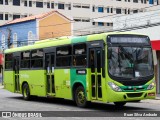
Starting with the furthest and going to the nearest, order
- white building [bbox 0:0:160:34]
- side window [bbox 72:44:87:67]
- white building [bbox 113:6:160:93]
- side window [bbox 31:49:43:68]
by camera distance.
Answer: white building [bbox 0:0:160:34] → white building [bbox 113:6:160:93] → side window [bbox 31:49:43:68] → side window [bbox 72:44:87:67]

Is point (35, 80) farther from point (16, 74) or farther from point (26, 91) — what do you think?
point (16, 74)

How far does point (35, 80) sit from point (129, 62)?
23.9 ft

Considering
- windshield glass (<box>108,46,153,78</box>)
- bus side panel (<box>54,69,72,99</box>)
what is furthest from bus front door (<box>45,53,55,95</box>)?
windshield glass (<box>108,46,153,78</box>)

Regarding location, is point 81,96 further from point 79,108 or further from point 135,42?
point 135,42

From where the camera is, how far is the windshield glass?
55.0 ft

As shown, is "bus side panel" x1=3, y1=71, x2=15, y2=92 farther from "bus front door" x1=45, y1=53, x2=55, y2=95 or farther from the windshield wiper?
the windshield wiper

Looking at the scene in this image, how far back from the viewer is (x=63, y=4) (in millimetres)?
82812

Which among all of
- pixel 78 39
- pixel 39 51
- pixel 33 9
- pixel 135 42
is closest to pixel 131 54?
pixel 135 42

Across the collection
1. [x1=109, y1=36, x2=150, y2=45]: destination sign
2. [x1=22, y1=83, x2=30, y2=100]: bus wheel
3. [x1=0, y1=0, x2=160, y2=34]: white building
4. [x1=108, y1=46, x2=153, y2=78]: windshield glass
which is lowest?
[x1=22, y1=83, x2=30, y2=100]: bus wheel

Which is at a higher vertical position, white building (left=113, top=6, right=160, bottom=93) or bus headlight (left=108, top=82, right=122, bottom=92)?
white building (left=113, top=6, right=160, bottom=93)

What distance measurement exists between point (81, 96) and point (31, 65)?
5560 mm

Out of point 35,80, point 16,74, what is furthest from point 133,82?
point 16,74

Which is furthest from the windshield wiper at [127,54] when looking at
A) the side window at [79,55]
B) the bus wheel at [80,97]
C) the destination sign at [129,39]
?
the bus wheel at [80,97]

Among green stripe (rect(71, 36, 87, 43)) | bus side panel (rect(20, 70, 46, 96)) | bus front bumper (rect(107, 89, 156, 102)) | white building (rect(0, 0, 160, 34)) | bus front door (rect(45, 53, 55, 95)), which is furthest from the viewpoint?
white building (rect(0, 0, 160, 34))
